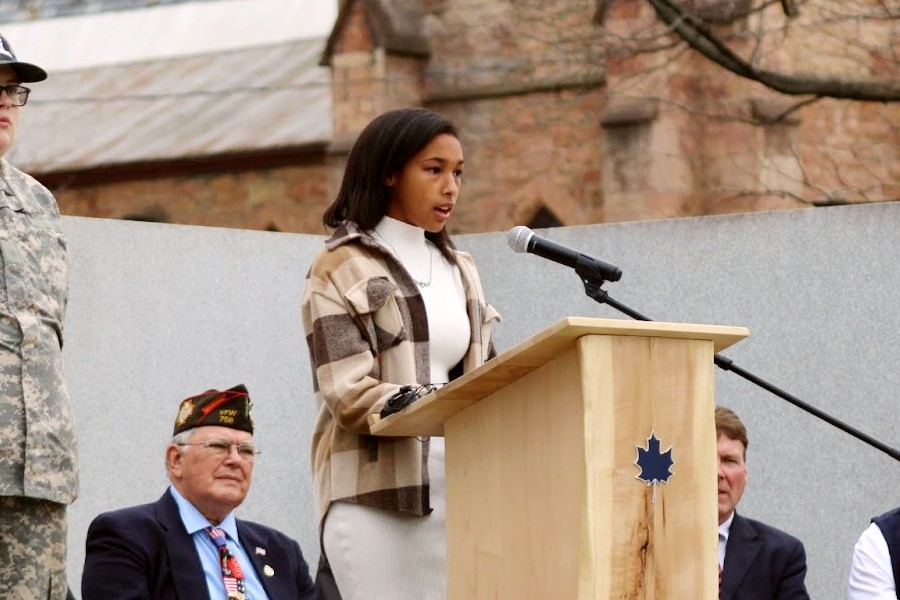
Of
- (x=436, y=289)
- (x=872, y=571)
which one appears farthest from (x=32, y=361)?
(x=872, y=571)

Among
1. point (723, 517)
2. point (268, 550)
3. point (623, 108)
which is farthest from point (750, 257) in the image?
point (623, 108)

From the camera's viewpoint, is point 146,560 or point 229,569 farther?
point 229,569

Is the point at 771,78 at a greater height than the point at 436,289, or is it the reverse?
the point at 771,78

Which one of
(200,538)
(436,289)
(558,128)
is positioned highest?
(558,128)

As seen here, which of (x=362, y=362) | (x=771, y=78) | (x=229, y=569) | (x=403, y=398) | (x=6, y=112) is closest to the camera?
(x=6, y=112)

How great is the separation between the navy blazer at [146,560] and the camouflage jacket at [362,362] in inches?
42.3

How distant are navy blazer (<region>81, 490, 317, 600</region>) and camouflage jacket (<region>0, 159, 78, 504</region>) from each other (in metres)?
1.52

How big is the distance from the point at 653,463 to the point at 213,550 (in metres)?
2.17

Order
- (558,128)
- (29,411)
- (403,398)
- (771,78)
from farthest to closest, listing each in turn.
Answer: (558,128)
(771,78)
(403,398)
(29,411)

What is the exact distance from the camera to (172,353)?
290 inches

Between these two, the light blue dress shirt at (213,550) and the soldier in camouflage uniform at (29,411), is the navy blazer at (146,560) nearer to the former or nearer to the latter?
the light blue dress shirt at (213,550)

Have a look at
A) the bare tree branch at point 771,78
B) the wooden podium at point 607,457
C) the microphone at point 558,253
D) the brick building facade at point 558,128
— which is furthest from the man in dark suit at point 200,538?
the brick building facade at point 558,128

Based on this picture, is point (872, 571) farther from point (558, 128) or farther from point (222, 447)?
point (558, 128)

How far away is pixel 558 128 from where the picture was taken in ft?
79.9
